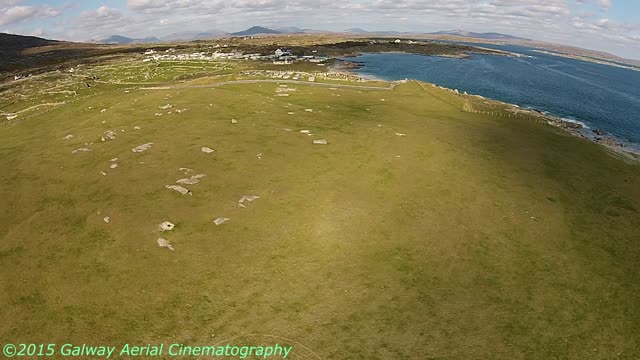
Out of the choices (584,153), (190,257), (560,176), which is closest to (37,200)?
(190,257)

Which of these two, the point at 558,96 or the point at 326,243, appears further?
the point at 558,96

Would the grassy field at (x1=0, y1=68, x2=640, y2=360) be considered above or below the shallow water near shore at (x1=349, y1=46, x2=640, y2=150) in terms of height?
below

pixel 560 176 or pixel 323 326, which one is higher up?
pixel 560 176

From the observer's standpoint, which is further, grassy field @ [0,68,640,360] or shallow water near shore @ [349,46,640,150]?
shallow water near shore @ [349,46,640,150]

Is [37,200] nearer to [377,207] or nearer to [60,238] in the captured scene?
[60,238]

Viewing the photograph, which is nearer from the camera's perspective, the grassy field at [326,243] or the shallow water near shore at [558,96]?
the grassy field at [326,243]

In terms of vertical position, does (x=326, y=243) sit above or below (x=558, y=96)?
below

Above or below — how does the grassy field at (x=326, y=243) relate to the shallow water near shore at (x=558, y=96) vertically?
below

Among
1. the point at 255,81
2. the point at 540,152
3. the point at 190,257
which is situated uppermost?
the point at 255,81
